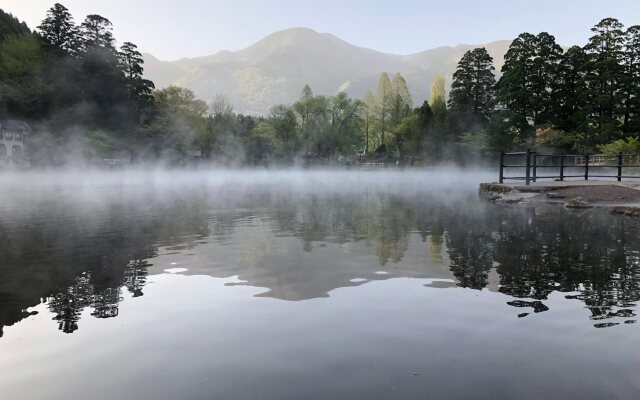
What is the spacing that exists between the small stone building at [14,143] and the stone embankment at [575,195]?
238 ft

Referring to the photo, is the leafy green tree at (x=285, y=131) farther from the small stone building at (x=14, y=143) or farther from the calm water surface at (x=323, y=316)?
the calm water surface at (x=323, y=316)

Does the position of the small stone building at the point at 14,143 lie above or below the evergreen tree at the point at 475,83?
below

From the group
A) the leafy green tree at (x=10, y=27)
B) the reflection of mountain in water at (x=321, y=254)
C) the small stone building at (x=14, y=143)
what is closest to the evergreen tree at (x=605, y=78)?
the reflection of mountain in water at (x=321, y=254)

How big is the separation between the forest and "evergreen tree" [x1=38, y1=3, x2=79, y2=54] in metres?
0.19

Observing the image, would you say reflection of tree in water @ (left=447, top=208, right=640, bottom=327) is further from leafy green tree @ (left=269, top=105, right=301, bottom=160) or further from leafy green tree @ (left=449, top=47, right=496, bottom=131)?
leafy green tree @ (left=269, top=105, right=301, bottom=160)

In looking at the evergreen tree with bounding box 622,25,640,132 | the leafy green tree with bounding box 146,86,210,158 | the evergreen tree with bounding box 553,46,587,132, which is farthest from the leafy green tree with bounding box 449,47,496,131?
the leafy green tree with bounding box 146,86,210,158

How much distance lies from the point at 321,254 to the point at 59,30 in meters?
98.5

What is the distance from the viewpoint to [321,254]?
10281 millimetres

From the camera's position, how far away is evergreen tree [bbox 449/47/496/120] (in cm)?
7431

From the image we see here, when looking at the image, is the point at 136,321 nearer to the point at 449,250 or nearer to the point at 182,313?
the point at 182,313

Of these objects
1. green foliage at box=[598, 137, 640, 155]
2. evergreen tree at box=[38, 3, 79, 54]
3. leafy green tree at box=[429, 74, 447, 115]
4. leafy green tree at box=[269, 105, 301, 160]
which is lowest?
green foliage at box=[598, 137, 640, 155]

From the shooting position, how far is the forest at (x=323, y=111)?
180ft

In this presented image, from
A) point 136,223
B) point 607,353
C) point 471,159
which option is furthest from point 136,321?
point 471,159

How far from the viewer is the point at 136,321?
5832mm
